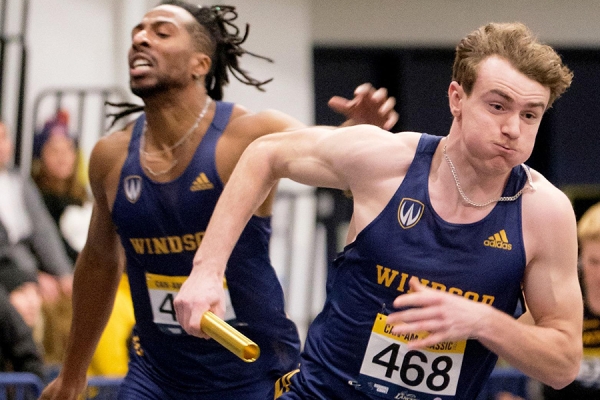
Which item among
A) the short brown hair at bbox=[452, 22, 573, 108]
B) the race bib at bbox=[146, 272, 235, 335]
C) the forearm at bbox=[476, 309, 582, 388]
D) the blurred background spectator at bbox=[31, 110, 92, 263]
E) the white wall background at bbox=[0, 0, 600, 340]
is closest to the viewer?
the forearm at bbox=[476, 309, 582, 388]

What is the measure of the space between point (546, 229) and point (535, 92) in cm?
36

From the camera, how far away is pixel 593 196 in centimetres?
870

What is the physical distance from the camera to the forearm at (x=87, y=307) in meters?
3.62

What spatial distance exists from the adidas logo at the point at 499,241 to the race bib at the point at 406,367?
27 centimetres

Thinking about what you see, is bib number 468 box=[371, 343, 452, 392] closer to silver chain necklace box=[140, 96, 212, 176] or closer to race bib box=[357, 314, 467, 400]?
race bib box=[357, 314, 467, 400]

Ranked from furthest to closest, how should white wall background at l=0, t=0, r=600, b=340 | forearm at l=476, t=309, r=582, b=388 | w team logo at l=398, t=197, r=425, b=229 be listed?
white wall background at l=0, t=0, r=600, b=340
w team logo at l=398, t=197, r=425, b=229
forearm at l=476, t=309, r=582, b=388

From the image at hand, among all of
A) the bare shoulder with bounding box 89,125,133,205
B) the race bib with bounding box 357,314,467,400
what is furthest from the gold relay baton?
the bare shoulder with bounding box 89,125,133,205

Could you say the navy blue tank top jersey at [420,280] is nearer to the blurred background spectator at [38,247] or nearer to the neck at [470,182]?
the neck at [470,182]

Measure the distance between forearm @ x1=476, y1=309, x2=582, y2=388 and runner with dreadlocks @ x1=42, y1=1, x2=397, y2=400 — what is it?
3.09 ft

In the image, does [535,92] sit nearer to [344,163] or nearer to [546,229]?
[546,229]

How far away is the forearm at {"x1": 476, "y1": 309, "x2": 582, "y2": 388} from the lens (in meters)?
2.42

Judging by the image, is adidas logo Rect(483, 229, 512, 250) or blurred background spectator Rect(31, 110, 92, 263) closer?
adidas logo Rect(483, 229, 512, 250)

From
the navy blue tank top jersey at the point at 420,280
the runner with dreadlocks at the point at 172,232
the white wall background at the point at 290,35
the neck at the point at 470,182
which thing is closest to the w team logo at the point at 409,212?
the navy blue tank top jersey at the point at 420,280

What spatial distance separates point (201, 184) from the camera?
3420 millimetres
